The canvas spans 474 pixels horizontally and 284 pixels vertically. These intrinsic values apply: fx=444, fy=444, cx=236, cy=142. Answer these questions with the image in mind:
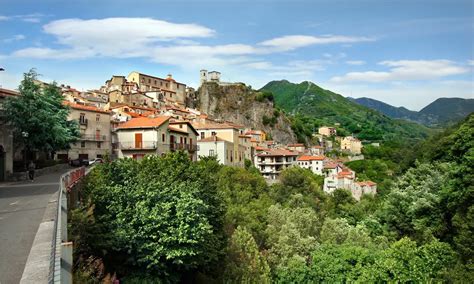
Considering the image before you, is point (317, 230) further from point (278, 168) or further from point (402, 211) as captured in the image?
point (278, 168)

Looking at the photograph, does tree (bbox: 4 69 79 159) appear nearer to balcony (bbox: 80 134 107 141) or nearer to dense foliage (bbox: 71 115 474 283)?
balcony (bbox: 80 134 107 141)

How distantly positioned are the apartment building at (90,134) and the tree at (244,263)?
91.6 ft

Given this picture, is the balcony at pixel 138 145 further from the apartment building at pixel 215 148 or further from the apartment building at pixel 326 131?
the apartment building at pixel 326 131

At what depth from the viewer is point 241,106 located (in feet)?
446

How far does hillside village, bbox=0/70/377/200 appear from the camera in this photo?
158 feet

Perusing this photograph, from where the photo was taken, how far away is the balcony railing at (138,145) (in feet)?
153

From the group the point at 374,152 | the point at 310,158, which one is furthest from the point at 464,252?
the point at 374,152

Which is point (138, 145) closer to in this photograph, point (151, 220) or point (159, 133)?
point (159, 133)

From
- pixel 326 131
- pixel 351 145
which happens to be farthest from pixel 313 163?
pixel 326 131

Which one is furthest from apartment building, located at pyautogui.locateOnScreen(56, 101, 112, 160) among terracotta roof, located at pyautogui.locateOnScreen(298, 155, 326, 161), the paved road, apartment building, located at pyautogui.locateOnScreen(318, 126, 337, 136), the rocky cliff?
apartment building, located at pyautogui.locateOnScreen(318, 126, 337, 136)

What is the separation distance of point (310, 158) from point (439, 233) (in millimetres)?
80375

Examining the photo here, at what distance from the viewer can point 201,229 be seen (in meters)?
19.1

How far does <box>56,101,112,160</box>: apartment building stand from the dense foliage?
52.3 ft

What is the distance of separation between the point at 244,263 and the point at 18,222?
15918 mm
